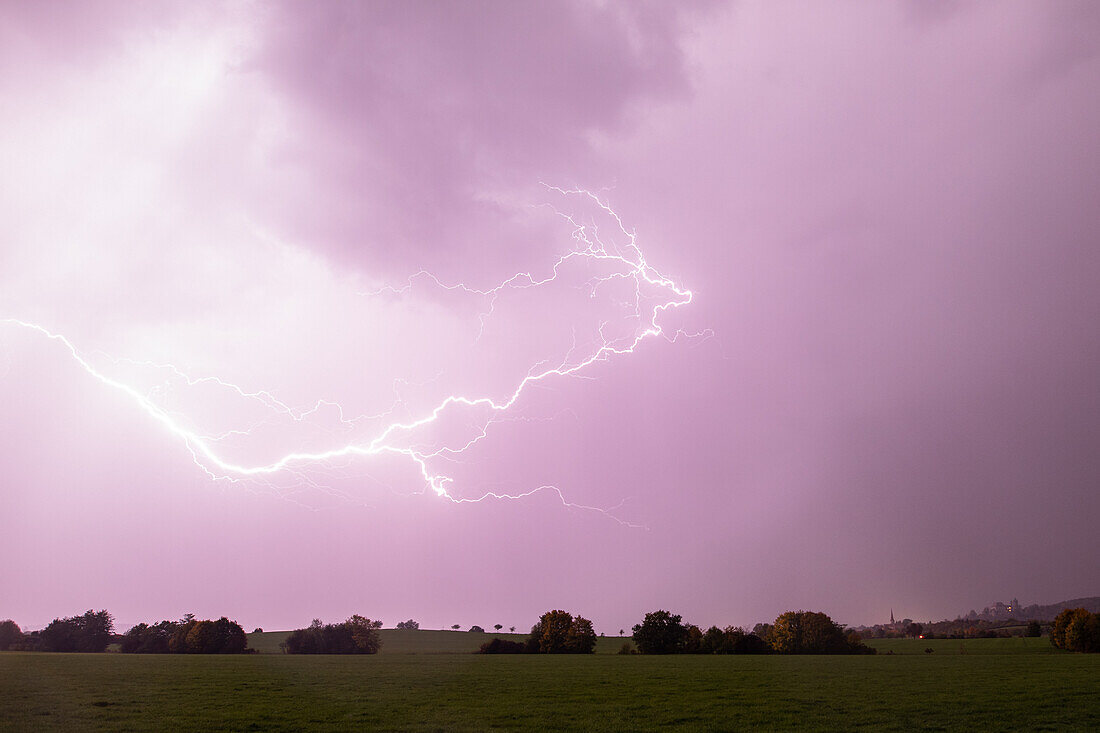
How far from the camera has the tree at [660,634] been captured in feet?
181

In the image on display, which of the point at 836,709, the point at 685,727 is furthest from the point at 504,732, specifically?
the point at 836,709

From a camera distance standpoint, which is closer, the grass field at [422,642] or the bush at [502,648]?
the bush at [502,648]

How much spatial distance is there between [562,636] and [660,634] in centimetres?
858

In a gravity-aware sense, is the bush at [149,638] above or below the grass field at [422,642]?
above

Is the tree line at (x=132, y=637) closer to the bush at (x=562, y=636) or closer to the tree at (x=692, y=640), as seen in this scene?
the bush at (x=562, y=636)

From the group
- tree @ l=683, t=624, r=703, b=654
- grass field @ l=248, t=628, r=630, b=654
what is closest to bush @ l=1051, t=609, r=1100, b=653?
tree @ l=683, t=624, r=703, b=654

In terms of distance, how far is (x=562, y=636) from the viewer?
5700cm

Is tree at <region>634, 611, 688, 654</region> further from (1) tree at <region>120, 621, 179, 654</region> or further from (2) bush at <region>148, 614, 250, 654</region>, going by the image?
(1) tree at <region>120, 621, 179, 654</region>

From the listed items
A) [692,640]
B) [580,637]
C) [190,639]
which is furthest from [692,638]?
[190,639]

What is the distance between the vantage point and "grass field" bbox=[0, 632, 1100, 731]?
52.0 ft

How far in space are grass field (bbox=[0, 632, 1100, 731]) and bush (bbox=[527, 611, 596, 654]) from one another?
26732 millimetres

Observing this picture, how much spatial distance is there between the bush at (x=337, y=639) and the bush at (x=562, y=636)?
15.6 metres

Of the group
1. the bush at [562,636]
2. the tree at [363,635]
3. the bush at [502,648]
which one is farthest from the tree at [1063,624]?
the tree at [363,635]

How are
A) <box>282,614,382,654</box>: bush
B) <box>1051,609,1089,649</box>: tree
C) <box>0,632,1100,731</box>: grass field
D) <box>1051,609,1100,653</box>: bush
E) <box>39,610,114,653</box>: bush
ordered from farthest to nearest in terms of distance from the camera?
<box>39,610,114,653</box>: bush, <box>282,614,382,654</box>: bush, <box>1051,609,1089,649</box>: tree, <box>1051,609,1100,653</box>: bush, <box>0,632,1100,731</box>: grass field
